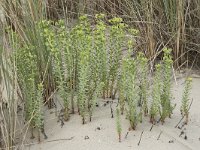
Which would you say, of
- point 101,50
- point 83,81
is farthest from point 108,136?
point 101,50

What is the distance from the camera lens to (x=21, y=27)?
9.84ft

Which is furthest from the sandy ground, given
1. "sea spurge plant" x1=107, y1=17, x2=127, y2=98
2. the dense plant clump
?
"sea spurge plant" x1=107, y1=17, x2=127, y2=98

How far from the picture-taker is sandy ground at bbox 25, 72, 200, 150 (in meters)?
2.50

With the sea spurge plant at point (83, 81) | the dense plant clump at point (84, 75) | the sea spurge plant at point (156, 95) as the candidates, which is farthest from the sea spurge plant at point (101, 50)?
the sea spurge plant at point (156, 95)

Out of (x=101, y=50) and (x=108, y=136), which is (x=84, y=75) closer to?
(x=101, y=50)

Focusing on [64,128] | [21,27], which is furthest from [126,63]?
[21,27]

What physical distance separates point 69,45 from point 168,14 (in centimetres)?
107

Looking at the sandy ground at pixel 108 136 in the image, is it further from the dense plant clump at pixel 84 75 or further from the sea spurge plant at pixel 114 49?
the sea spurge plant at pixel 114 49

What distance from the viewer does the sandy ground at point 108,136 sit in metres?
2.50

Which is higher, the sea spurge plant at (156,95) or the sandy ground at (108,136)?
the sea spurge plant at (156,95)

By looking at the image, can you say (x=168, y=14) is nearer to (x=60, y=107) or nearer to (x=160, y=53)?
(x=160, y=53)

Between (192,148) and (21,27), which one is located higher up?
(21,27)

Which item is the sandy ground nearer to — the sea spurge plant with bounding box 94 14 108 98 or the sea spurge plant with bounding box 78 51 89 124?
the sea spurge plant with bounding box 78 51 89 124

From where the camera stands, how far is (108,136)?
257cm
